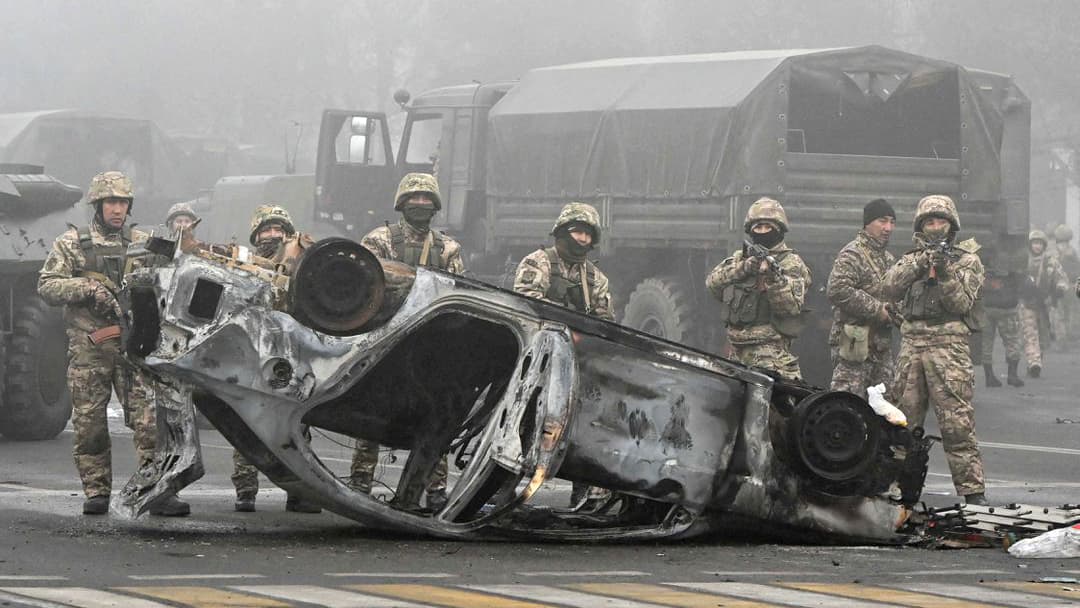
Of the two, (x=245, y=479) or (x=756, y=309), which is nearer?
(x=245, y=479)

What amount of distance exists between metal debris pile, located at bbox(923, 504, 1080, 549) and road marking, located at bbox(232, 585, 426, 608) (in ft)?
10.4

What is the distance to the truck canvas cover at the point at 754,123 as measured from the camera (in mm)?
19797

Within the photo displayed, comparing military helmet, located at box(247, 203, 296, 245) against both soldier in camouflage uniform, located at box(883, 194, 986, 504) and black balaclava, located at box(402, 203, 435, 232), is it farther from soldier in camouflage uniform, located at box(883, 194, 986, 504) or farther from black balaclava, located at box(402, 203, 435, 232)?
soldier in camouflage uniform, located at box(883, 194, 986, 504)

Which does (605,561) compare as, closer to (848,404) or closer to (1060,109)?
(848,404)

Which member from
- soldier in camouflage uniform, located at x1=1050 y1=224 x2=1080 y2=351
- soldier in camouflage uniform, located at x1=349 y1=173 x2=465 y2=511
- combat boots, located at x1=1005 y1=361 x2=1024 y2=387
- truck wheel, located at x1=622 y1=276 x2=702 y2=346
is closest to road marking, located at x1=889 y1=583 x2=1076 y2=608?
soldier in camouflage uniform, located at x1=349 y1=173 x2=465 y2=511

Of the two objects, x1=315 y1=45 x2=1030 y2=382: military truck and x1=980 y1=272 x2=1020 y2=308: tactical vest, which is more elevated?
x1=315 y1=45 x2=1030 y2=382: military truck

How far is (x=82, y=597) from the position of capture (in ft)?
23.7

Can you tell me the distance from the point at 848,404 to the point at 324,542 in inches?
93.3

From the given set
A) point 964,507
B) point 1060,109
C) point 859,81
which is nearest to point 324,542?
point 964,507

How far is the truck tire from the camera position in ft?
50.9

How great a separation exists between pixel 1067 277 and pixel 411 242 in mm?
20632

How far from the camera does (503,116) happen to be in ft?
74.2

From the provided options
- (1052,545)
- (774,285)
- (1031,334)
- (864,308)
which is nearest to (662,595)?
(1052,545)

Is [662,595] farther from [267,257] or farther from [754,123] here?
[754,123]
